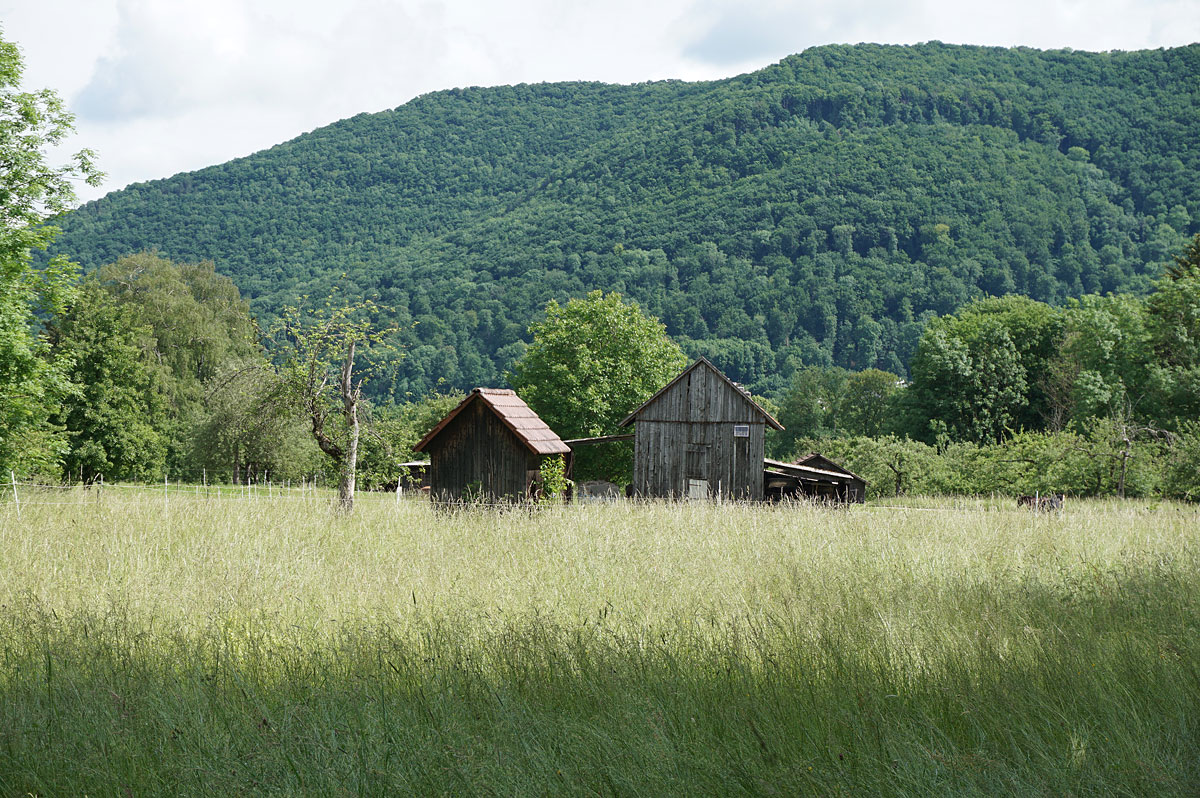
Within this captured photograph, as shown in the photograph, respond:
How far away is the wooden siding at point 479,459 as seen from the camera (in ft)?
69.2

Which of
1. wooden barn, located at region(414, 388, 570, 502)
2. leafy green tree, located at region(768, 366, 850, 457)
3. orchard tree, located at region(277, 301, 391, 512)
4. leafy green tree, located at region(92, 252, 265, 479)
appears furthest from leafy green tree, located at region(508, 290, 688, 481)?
leafy green tree, located at region(768, 366, 850, 457)

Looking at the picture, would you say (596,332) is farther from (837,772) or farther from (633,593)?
(837,772)

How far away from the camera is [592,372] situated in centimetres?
4481

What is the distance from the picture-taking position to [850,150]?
171500 millimetres

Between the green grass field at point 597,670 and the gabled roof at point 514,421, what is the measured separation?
33.7ft

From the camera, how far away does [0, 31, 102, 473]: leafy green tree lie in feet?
64.6

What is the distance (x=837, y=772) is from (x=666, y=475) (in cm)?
2996

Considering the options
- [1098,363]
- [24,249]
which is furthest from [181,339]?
[1098,363]

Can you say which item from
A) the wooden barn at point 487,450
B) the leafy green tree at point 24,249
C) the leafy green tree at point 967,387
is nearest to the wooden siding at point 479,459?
the wooden barn at point 487,450

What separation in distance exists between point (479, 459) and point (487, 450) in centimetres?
32

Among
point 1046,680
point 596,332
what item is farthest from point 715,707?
point 596,332

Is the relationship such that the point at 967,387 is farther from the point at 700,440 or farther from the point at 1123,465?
the point at 1123,465

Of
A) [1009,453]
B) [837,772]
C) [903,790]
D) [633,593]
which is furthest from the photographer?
[1009,453]

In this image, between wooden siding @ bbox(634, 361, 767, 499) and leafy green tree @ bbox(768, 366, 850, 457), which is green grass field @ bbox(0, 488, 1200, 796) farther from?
leafy green tree @ bbox(768, 366, 850, 457)
